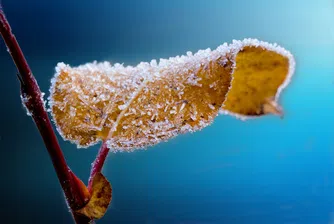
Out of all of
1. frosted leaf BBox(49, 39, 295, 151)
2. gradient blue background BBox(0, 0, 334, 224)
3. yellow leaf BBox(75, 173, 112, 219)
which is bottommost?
yellow leaf BBox(75, 173, 112, 219)

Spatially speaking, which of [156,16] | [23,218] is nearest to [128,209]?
[23,218]

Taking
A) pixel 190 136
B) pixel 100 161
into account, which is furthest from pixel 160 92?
pixel 190 136

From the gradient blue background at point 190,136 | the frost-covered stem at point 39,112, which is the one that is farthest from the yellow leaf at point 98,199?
the gradient blue background at point 190,136

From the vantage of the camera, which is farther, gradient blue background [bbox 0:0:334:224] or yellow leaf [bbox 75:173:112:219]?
gradient blue background [bbox 0:0:334:224]

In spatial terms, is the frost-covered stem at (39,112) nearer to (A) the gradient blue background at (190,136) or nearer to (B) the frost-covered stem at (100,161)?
(B) the frost-covered stem at (100,161)

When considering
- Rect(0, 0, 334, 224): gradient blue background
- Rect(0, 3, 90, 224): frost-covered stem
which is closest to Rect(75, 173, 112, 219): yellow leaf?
Rect(0, 3, 90, 224): frost-covered stem

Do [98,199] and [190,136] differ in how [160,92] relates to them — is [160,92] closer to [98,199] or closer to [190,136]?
[98,199]

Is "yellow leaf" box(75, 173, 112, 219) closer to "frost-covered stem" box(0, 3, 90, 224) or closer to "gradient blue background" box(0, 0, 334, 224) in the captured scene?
"frost-covered stem" box(0, 3, 90, 224)
